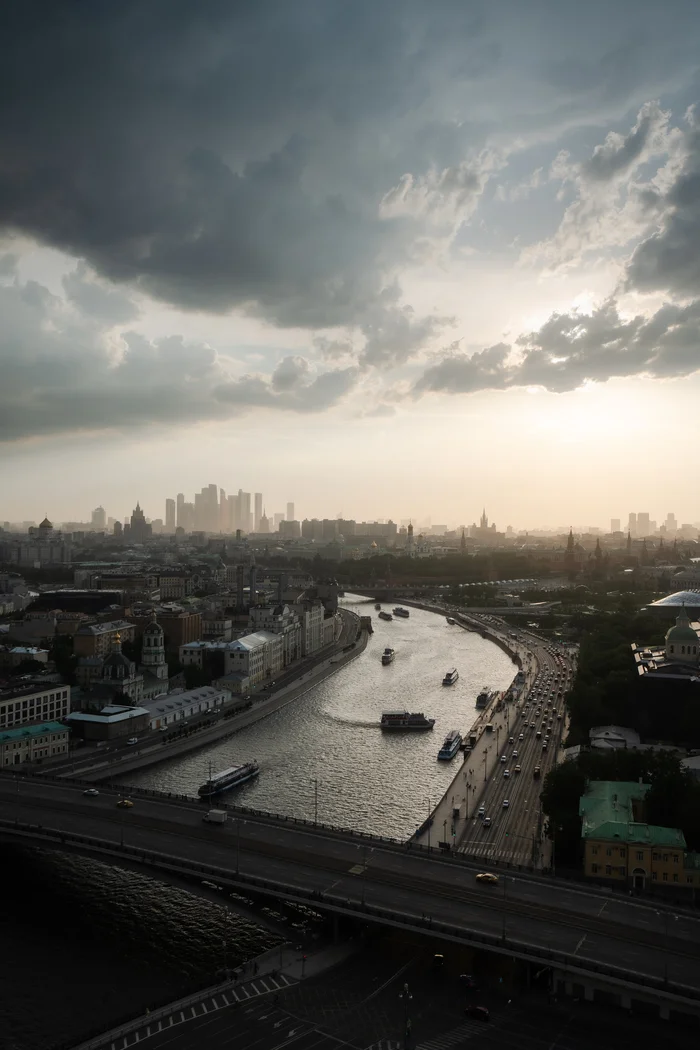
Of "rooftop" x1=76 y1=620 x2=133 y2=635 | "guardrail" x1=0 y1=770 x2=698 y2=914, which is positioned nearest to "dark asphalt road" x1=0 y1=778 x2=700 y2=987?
"guardrail" x1=0 y1=770 x2=698 y2=914

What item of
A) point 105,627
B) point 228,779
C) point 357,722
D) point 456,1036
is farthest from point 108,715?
point 456,1036

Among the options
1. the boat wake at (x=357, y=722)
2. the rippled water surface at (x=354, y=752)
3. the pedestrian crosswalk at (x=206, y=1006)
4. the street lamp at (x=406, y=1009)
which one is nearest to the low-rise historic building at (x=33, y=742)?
the rippled water surface at (x=354, y=752)

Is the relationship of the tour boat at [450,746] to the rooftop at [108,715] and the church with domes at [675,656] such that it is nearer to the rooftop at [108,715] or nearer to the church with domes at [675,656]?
the church with domes at [675,656]

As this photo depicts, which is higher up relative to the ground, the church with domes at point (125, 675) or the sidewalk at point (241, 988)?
the church with domes at point (125, 675)

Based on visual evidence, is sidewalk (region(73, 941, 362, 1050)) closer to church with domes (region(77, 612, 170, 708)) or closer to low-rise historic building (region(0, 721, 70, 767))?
low-rise historic building (region(0, 721, 70, 767))

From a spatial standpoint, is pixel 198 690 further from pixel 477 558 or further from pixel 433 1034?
pixel 477 558

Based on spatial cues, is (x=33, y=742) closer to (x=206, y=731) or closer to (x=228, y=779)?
(x=206, y=731)
